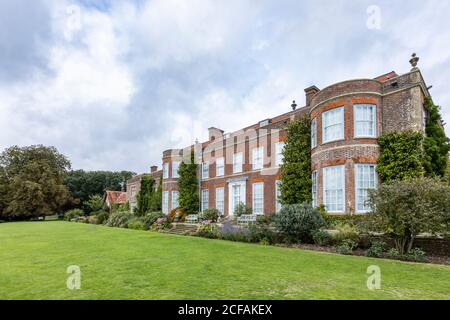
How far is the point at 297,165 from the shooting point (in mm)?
17578

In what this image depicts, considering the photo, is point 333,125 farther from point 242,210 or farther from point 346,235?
point 242,210

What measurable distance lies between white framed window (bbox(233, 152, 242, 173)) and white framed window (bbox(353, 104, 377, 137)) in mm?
11279

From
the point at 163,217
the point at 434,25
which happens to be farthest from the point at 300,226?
the point at 163,217

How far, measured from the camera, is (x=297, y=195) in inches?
680

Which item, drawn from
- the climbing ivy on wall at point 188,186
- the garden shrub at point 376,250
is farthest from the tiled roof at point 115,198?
the garden shrub at point 376,250

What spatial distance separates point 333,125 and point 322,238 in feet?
22.5

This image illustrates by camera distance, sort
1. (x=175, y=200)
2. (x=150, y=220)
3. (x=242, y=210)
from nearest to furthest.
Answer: (x=242, y=210) → (x=150, y=220) → (x=175, y=200)

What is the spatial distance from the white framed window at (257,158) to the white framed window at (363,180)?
28.4 feet

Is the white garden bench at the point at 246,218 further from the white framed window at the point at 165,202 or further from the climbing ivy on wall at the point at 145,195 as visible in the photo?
the climbing ivy on wall at the point at 145,195

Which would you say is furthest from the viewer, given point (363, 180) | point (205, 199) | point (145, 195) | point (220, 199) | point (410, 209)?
point (145, 195)

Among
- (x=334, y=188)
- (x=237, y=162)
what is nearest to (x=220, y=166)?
(x=237, y=162)

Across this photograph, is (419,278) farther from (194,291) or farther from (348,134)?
(348,134)

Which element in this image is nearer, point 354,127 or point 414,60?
point 414,60

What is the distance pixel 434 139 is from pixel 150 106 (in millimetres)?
20508
